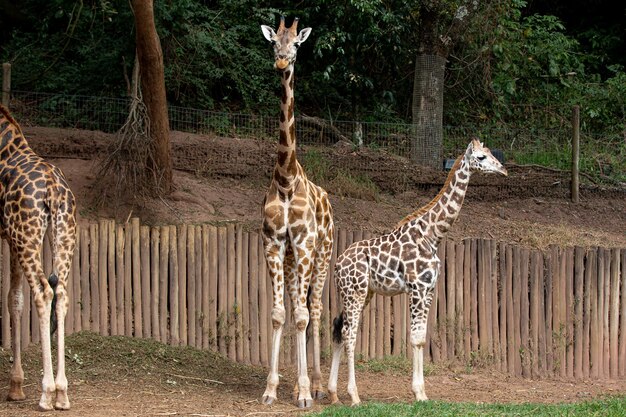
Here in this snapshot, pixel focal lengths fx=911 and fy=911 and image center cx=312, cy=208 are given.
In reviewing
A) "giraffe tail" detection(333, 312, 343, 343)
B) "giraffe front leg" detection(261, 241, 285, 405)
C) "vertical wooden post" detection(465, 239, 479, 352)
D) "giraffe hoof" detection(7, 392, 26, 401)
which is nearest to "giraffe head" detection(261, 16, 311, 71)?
"giraffe front leg" detection(261, 241, 285, 405)

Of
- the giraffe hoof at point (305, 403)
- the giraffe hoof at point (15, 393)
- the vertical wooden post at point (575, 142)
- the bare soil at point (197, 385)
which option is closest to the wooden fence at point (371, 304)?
the bare soil at point (197, 385)

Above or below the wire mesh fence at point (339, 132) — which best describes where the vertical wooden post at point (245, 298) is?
below

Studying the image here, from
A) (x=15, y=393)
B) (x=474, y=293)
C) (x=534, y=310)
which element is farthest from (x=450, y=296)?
(x=15, y=393)

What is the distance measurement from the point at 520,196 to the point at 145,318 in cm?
820

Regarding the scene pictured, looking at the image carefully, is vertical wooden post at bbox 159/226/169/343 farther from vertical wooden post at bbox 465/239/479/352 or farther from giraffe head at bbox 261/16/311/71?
vertical wooden post at bbox 465/239/479/352

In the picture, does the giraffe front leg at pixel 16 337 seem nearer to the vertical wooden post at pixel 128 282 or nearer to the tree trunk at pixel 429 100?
the vertical wooden post at pixel 128 282

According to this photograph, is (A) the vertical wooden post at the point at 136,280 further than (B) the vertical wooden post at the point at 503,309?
No

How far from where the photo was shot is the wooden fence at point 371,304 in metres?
11.5

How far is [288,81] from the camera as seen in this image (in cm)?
987

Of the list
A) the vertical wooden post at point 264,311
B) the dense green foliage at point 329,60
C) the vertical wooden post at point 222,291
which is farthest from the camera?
the dense green foliage at point 329,60

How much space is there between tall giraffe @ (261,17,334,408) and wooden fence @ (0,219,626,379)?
6.09 ft

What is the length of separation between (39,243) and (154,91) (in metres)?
5.27

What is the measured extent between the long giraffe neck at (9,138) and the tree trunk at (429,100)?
8.83 metres

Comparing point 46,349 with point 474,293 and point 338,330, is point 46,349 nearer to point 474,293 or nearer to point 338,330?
point 338,330
